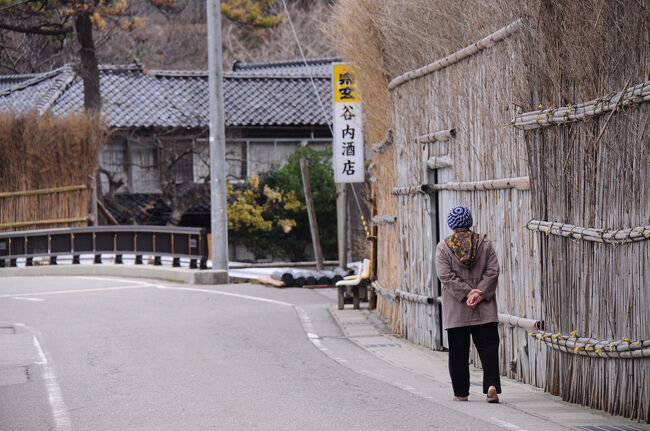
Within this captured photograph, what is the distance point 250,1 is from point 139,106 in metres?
7.82

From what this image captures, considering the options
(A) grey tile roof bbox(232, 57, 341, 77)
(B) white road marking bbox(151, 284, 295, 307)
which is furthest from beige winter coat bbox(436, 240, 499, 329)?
(A) grey tile roof bbox(232, 57, 341, 77)

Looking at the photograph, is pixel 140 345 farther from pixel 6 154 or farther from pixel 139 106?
pixel 139 106

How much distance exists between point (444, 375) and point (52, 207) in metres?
18.9

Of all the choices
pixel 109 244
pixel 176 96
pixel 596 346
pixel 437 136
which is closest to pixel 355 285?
pixel 437 136

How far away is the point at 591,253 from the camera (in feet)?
26.2

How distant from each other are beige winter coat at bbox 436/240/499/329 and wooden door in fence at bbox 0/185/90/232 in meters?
19.7

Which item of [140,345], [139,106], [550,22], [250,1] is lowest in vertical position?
[140,345]

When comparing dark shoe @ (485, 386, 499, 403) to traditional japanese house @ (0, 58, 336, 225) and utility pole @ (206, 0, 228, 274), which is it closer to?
utility pole @ (206, 0, 228, 274)

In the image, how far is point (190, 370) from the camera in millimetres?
10281

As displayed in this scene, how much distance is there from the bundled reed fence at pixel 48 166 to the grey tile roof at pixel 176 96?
6257 mm

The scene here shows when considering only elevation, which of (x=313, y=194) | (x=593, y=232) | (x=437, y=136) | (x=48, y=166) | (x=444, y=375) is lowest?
(x=444, y=375)

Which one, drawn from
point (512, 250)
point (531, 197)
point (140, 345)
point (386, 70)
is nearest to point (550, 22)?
point (531, 197)

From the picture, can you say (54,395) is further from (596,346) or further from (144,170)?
(144,170)

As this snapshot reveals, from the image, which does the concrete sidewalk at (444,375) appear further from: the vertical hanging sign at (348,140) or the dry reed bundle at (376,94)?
the vertical hanging sign at (348,140)
